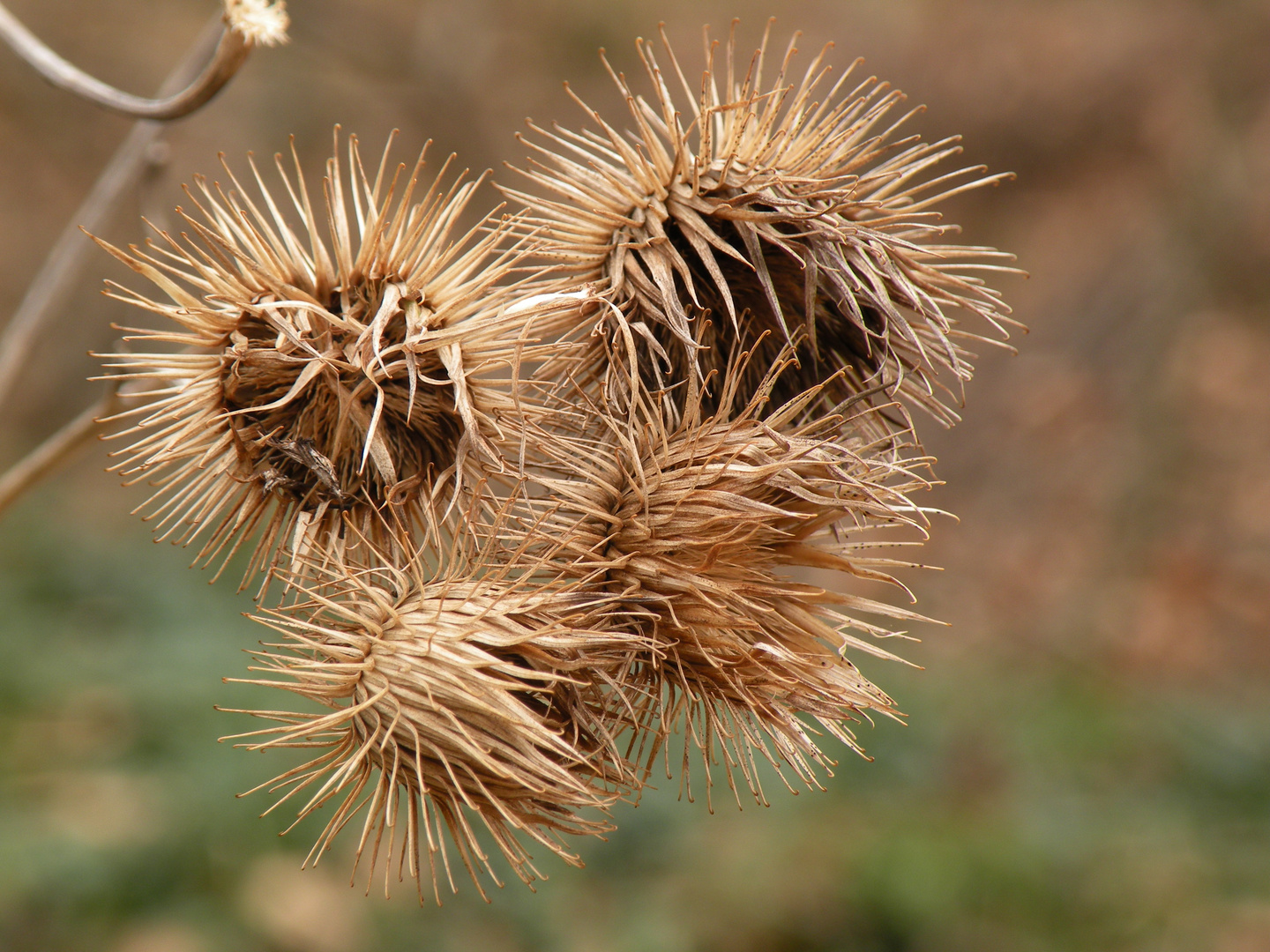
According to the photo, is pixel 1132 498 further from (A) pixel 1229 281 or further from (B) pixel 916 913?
(B) pixel 916 913

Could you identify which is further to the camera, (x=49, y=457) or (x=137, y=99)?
(x=49, y=457)

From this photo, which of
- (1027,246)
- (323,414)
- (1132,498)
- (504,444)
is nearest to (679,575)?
(504,444)

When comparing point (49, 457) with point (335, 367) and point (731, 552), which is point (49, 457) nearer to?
point (335, 367)

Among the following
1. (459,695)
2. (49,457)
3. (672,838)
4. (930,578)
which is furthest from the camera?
(930,578)

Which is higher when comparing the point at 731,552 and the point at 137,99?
the point at 137,99

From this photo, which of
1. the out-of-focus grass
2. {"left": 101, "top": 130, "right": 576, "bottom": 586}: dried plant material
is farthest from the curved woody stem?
the out-of-focus grass

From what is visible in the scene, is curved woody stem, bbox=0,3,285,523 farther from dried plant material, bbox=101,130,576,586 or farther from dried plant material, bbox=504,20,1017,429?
dried plant material, bbox=504,20,1017,429

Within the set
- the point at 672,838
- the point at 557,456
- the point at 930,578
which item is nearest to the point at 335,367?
the point at 557,456
